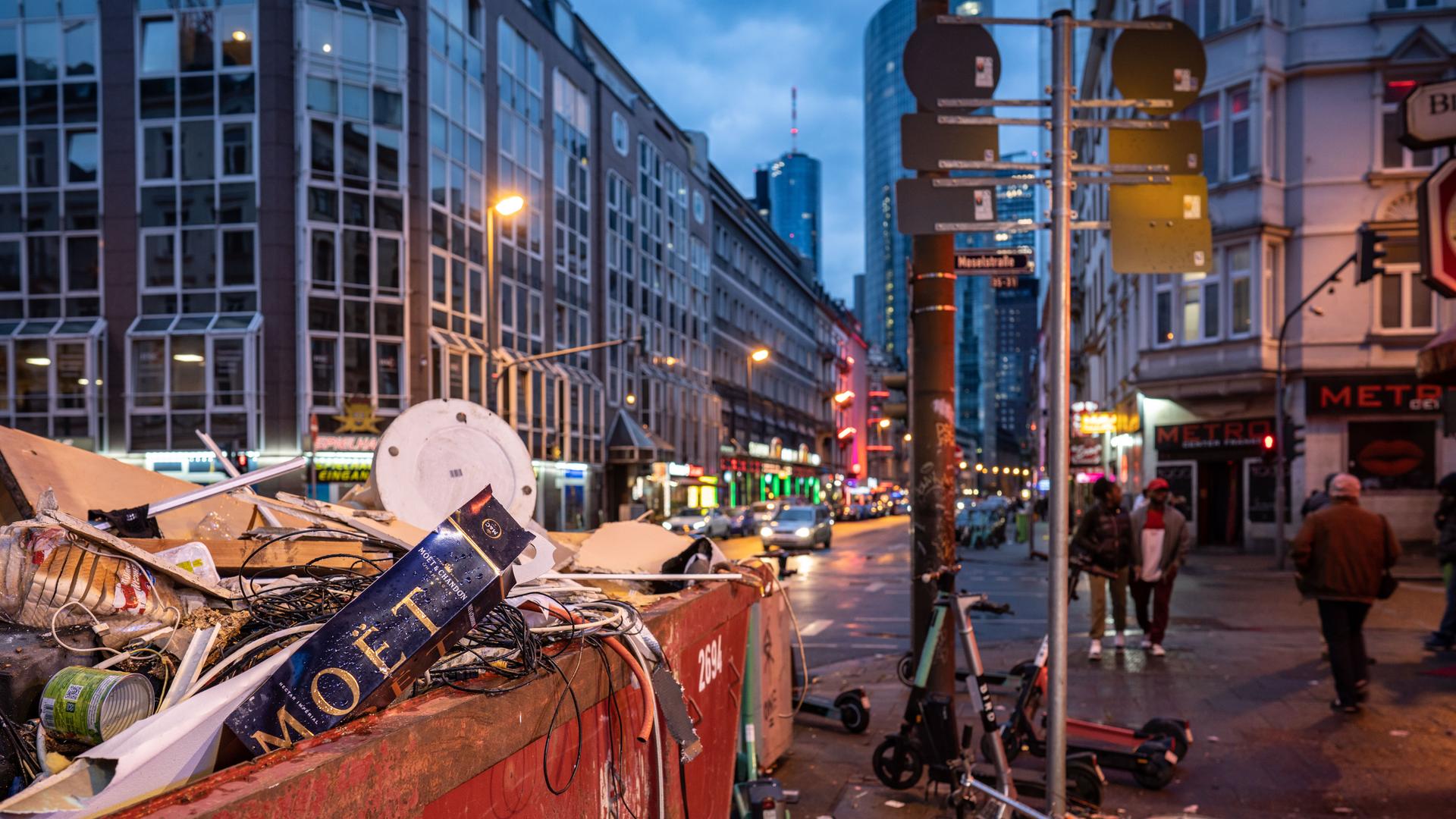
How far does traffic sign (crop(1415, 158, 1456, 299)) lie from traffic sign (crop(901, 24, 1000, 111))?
3450 millimetres

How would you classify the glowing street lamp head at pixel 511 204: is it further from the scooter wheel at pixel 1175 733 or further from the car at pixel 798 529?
the scooter wheel at pixel 1175 733

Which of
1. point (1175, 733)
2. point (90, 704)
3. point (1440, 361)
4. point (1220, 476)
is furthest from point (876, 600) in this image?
point (1220, 476)

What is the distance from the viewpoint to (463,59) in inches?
1435

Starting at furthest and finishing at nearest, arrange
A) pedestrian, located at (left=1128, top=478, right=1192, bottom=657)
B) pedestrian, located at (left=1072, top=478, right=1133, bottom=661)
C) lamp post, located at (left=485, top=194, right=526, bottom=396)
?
1. lamp post, located at (left=485, top=194, right=526, bottom=396)
2. pedestrian, located at (left=1128, top=478, right=1192, bottom=657)
3. pedestrian, located at (left=1072, top=478, right=1133, bottom=661)

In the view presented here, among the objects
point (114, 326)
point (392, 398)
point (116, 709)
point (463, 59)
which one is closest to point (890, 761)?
point (116, 709)

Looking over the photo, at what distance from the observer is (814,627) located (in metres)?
14.2

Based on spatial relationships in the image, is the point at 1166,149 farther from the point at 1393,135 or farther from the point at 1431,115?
the point at 1393,135

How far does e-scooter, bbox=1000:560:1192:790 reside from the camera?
6090 mm

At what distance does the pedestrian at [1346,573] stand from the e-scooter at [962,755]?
3.37 metres

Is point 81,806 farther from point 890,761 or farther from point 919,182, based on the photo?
point 890,761

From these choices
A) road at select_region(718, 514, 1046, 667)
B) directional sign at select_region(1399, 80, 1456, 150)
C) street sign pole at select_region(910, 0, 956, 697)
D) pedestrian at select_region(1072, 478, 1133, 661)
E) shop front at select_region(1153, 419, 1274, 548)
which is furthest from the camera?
shop front at select_region(1153, 419, 1274, 548)

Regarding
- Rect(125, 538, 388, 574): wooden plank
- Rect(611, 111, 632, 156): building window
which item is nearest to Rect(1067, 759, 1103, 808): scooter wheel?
Rect(125, 538, 388, 574): wooden plank

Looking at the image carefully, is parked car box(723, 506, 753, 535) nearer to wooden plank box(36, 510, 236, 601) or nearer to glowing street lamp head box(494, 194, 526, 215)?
glowing street lamp head box(494, 194, 526, 215)

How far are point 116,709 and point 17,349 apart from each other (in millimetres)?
35679
